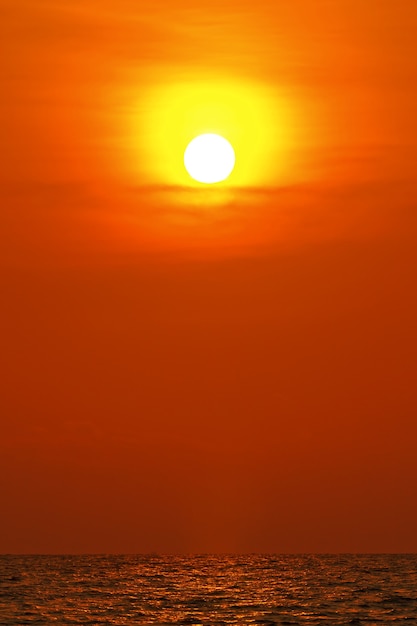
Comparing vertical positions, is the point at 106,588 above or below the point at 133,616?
above

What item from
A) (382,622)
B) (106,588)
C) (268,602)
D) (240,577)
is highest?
(240,577)

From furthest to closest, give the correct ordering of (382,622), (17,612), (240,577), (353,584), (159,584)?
(240,577) < (159,584) < (353,584) < (17,612) < (382,622)

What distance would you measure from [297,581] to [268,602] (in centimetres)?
4053

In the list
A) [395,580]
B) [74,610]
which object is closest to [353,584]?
[395,580]

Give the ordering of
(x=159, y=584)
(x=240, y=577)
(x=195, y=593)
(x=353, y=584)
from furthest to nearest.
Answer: (x=240, y=577) < (x=159, y=584) < (x=353, y=584) < (x=195, y=593)

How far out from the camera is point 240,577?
14800cm

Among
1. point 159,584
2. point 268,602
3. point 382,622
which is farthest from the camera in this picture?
point 159,584

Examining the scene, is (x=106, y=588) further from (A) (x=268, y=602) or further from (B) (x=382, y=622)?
(B) (x=382, y=622)

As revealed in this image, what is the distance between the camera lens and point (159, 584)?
130 metres

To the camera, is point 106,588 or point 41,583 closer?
point 106,588

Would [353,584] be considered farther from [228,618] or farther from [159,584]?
[228,618]

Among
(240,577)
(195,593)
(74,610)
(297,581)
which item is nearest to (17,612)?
(74,610)

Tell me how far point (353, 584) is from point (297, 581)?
1488 centimetres

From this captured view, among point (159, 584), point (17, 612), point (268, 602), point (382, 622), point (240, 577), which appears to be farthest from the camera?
point (240, 577)
